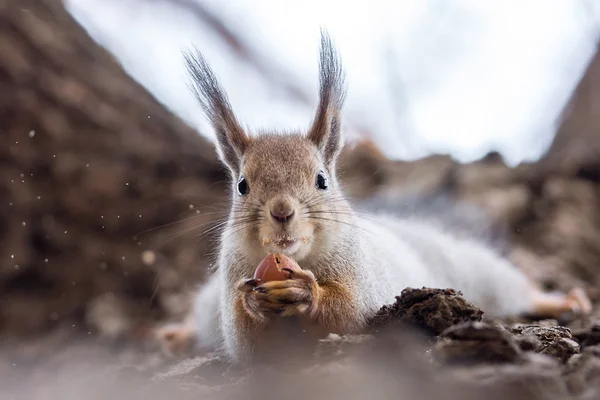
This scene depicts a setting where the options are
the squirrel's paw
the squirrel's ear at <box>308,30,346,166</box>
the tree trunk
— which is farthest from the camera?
the tree trunk

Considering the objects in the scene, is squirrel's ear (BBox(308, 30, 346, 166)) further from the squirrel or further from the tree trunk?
the tree trunk

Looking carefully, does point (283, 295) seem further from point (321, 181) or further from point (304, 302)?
point (321, 181)

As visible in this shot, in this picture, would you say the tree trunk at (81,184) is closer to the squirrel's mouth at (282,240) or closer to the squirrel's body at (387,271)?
the squirrel's body at (387,271)

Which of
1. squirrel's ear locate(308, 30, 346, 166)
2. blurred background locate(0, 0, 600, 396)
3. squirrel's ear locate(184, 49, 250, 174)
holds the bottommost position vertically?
squirrel's ear locate(308, 30, 346, 166)

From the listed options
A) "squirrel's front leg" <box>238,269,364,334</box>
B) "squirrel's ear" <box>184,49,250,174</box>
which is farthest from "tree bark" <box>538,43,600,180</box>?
"squirrel's front leg" <box>238,269,364,334</box>

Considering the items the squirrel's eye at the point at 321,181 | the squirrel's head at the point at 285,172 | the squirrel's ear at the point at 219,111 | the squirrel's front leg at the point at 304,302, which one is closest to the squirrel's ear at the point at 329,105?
the squirrel's head at the point at 285,172

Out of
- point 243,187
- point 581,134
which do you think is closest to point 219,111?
point 243,187
